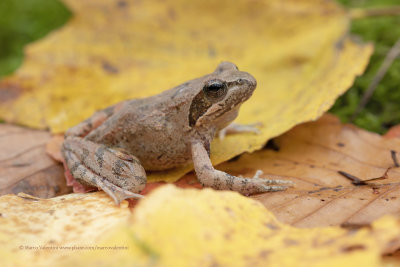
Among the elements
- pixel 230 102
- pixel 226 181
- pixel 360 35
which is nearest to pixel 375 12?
pixel 360 35

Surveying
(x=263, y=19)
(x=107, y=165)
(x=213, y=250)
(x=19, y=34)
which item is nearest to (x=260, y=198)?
(x=213, y=250)

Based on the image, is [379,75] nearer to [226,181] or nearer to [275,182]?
[275,182]

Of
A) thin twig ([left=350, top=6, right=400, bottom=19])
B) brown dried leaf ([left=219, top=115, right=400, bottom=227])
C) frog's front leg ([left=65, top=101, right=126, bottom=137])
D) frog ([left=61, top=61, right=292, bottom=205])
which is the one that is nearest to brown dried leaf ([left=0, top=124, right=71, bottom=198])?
frog ([left=61, top=61, right=292, bottom=205])

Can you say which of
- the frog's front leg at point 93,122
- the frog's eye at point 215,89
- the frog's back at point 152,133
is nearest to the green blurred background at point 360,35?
the frog's eye at point 215,89

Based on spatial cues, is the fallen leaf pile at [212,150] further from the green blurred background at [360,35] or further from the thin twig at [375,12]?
the green blurred background at [360,35]

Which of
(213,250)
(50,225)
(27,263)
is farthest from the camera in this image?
(50,225)

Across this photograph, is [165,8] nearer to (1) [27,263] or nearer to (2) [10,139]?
(2) [10,139]

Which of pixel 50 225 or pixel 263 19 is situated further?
pixel 263 19
